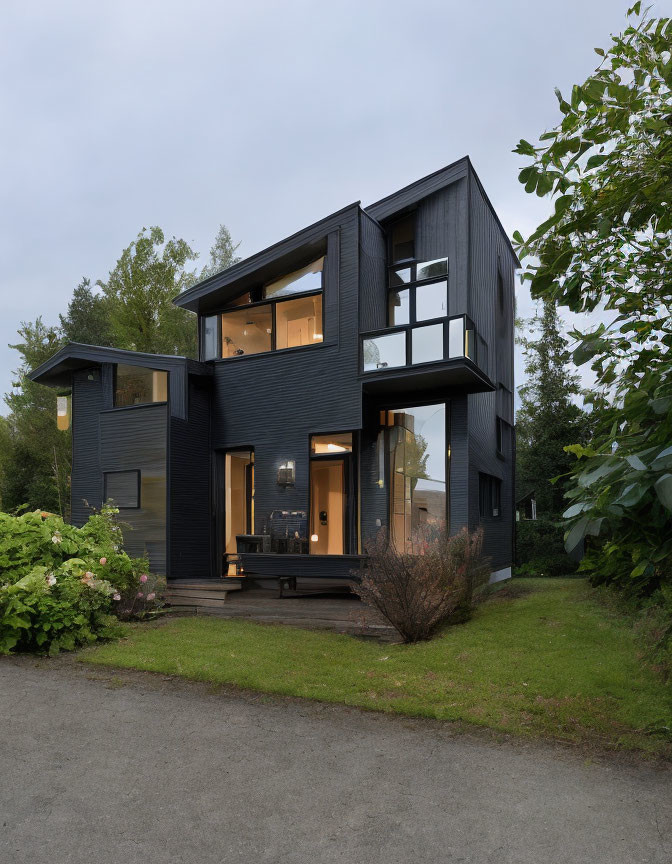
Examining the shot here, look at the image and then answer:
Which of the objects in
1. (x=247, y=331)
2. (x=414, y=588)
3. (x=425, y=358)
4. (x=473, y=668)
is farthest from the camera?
(x=247, y=331)

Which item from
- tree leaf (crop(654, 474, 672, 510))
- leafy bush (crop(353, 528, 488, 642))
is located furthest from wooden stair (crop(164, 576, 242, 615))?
tree leaf (crop(654, 474, 672, 510))

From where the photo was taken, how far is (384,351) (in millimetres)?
11945

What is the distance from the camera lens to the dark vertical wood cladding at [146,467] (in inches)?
514

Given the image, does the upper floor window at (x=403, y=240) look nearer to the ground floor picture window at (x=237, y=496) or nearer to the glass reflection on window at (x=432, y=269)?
the glass reflection on window at (x=432, y=269)

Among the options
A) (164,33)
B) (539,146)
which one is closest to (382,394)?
(539,146)

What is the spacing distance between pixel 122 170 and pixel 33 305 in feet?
160

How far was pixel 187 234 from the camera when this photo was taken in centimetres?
13525

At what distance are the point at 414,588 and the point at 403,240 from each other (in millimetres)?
8307

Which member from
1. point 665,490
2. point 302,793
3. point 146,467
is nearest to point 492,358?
point 146,467

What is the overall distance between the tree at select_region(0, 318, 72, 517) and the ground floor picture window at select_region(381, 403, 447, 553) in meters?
20.1

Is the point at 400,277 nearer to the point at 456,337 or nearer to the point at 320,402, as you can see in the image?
the point at 456,337

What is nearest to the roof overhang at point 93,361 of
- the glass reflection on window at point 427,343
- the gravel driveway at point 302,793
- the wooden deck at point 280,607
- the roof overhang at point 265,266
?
the roof overhang at point 265,266

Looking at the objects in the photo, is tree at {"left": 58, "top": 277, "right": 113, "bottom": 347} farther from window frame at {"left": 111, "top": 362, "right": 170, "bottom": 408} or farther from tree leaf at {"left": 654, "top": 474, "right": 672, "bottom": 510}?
tree leaf at {"left": 654, "top": 474, "right": 672, "bottom": 510}

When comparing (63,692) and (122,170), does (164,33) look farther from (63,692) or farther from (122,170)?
(122,170)
